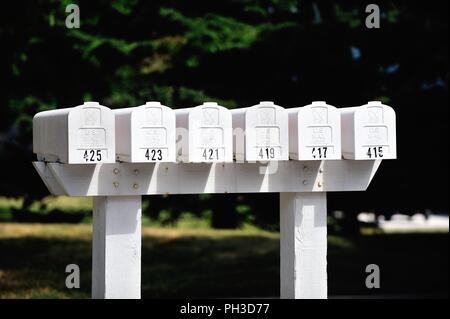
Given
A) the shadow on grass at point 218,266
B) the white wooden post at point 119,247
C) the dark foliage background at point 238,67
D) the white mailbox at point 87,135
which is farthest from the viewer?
the dark foliage background at point 238,67

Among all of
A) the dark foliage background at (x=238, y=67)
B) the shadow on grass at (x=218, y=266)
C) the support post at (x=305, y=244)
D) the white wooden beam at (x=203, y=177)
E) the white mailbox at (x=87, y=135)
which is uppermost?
the dark foliage background at (x=238, y=67)

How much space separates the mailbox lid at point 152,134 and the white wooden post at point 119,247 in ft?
0.73

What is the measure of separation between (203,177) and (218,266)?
19.1 feet

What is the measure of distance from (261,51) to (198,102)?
91cm

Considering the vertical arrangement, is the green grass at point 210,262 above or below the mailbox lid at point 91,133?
below

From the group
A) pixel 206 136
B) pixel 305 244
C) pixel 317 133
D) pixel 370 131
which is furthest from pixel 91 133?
pixel 370 131

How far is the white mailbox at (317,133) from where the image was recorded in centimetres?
374

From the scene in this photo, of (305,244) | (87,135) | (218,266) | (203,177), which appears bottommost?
(218,266)

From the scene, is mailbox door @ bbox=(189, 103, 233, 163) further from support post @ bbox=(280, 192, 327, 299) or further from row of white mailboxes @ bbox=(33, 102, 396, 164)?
support post @ bbox=(280, 192, 327, 299)

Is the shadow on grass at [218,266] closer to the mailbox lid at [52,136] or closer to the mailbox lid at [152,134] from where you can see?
the mailbox lid at [52,136]

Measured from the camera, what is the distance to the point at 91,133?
11.6 ft

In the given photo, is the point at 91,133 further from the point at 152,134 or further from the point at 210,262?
the point at 210,262

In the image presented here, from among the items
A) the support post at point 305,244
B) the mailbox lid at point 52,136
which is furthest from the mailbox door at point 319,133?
the mailbox lid at point 52,136
